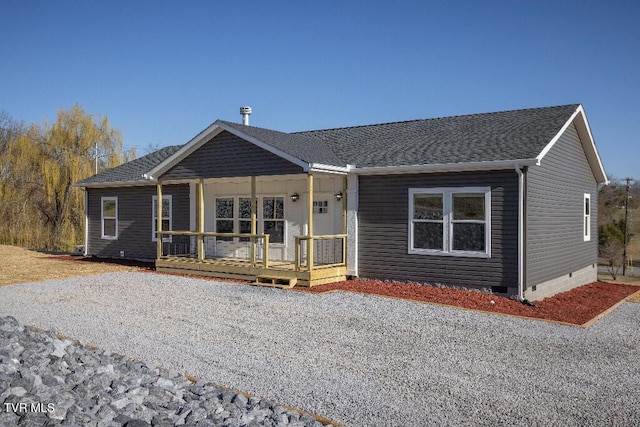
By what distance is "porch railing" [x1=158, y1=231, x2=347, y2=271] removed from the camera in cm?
1273

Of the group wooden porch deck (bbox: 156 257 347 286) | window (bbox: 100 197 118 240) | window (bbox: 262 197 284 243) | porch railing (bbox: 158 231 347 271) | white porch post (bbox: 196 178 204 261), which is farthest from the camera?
window (bbox: 100 197 118 240)

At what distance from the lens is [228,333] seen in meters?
7.69

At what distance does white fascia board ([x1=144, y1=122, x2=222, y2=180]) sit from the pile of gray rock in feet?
28.6

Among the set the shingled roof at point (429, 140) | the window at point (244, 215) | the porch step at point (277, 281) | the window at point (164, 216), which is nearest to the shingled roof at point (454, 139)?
the shingled roof at point (429, 140)

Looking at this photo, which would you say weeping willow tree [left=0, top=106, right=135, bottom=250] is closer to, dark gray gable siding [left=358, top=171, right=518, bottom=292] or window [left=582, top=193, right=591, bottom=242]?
dark gray gable siding [left=358, top=171, right=518, bottom=292]

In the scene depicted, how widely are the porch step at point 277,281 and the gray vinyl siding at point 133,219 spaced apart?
496cm

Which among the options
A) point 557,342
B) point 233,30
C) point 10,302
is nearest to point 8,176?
point 233,30

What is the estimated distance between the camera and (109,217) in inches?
765

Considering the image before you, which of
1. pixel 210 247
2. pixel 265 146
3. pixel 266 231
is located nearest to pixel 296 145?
pixel 265 146

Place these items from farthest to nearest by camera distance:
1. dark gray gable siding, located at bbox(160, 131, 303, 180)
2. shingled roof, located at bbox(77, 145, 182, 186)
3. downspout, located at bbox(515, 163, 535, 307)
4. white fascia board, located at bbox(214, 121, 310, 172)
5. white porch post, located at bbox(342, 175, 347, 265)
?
shingled roof, located at bbox(77, 145, 182, 186) → white porch post, located at bbox(342, 175, 347, 265) → dark gray gable siding, located at bbox(160, 131, 303, 180) → white fascia board, located at bbox(214, 121, 310, 172) → downspout, located at bbox(515, 163, 535, 307)

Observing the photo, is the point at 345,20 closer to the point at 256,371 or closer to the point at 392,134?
the point at 392,134

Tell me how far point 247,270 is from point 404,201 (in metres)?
4.39

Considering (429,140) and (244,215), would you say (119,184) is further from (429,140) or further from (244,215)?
(429,140)

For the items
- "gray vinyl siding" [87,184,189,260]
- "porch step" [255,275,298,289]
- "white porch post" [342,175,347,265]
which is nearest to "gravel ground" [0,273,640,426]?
"porch step" [255,275,298,289]
